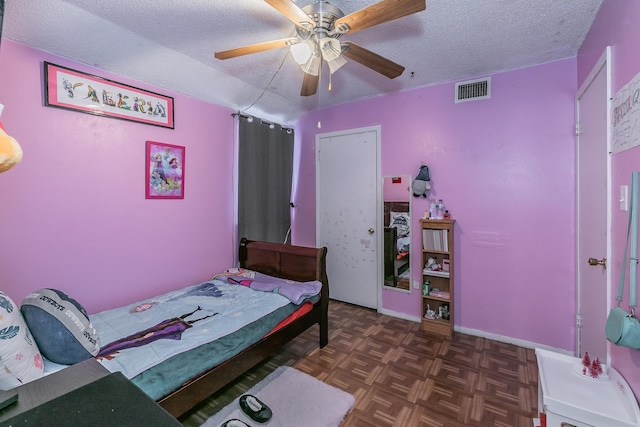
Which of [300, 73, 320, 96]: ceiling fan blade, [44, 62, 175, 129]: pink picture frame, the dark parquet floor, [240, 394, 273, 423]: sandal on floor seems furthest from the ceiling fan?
the dark parquet floor

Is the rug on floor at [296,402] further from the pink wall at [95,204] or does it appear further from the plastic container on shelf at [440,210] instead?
the plastic container on shelf at [440,210]

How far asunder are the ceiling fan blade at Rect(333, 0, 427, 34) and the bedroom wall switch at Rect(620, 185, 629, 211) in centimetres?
127

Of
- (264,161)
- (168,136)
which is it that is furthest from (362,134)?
(168,136)

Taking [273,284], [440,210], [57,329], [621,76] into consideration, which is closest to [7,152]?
[57,329]

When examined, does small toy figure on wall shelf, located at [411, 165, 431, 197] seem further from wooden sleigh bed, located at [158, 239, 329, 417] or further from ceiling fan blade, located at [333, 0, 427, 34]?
ceiling fan blade, located at [333, 0, 427, 34]

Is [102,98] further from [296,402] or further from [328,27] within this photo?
[296,402]

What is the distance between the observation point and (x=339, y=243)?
375 cm

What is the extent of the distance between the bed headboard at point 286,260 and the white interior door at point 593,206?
1870mm

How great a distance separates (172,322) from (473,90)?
Answer: 3246 millimetres

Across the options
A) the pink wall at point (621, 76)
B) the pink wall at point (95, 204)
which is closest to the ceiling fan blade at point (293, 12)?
the pink wall at point (621, 76)

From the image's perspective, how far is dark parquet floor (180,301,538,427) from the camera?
71.2 inches

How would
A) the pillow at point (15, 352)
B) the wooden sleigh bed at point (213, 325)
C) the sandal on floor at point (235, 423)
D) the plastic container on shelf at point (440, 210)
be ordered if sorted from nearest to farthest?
1. the pillow at point (15, 352)
2. the wooden sleigh bed at point (213, 325)
3. the sandal on floor at point (235, 423)
4. the plastic container on shelf at point (440, 210)

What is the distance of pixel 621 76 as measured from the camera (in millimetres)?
1473

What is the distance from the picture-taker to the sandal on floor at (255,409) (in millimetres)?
1726
